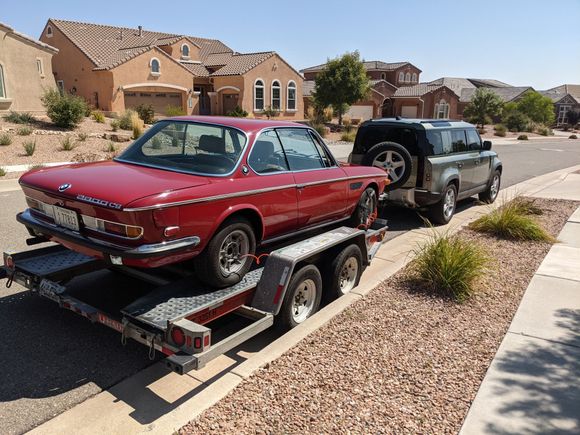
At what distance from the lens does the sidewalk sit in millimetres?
3232

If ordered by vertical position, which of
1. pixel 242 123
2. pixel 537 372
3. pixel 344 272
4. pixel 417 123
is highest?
pixel 417 123

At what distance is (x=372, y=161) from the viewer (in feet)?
26.3

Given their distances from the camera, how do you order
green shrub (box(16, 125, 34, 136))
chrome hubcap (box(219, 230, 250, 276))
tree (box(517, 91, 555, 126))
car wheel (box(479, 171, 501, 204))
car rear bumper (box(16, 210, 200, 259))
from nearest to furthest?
car rear bumper (box(16, 210, 200, 259)), chrome hubcap (box(219, 230, 250, 276)), car wheel (box(479, 171, 501, 204)), green shrub (box(16, 125, 34, 136)), tree (box(517, 91, 555, 126))

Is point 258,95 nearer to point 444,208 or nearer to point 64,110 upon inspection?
point 64,110

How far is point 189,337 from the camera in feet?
10.8

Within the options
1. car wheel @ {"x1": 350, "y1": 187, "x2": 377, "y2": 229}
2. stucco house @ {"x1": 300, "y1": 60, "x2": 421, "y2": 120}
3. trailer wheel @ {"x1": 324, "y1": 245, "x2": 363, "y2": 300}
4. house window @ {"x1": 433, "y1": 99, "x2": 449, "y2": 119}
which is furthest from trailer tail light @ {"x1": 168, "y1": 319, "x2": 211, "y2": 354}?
house window @ {"x1": 433, "y1": 99, "x2": 449, "y2": 119}

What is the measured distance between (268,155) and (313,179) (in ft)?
2.13

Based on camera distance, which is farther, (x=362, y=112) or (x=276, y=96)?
(x=362, y=112)

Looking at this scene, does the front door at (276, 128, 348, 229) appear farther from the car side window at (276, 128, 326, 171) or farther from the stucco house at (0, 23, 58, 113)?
the stucco house at (0, 23, 58, 113)

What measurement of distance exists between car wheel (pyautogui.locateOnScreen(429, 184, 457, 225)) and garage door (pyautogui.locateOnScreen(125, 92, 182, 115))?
27.4 meters

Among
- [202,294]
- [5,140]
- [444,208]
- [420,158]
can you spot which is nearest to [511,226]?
[444,208]

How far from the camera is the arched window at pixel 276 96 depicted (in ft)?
131

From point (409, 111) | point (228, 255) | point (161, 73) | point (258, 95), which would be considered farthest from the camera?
point (409, 111)

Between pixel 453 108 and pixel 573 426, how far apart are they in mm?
61518
